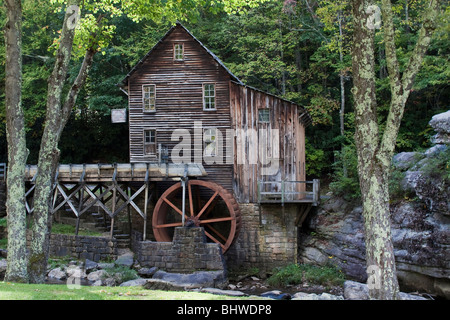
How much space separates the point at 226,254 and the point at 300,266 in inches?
115

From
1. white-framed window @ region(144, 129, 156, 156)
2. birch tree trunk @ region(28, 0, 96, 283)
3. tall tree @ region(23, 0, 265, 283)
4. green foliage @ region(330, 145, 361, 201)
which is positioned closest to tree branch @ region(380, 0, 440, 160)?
tall tree @ region(23, 0, 265, 283)

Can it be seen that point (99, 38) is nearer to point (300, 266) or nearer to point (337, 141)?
point (300, 266)

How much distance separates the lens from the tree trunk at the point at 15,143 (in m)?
10.6

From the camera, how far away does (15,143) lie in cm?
1078

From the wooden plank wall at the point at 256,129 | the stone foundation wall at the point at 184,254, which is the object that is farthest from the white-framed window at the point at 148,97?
the stone foundation wall at the point at 184,254

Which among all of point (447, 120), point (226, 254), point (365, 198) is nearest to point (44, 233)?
point (365, 198)

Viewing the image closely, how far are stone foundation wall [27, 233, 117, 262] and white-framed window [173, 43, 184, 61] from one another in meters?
7.95

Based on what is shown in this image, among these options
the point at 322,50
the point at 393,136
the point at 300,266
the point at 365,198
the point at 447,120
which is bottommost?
the point at 300,266

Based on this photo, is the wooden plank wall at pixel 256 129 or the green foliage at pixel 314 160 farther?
the green foliage at pixel 314 160

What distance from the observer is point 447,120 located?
1581 centimetres

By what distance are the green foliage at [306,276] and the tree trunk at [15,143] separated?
9728mm

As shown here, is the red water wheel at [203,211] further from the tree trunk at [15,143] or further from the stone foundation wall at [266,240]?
the tree trunk at [15,143]

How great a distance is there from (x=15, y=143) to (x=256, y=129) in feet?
35.9
